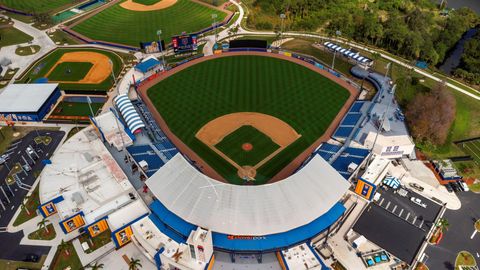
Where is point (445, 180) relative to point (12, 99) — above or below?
below

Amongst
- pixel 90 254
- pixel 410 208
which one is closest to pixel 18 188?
pixel 90 254

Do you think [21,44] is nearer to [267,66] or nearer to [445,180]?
[267,66]

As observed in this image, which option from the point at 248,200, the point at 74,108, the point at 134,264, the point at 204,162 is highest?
the point at 248,200

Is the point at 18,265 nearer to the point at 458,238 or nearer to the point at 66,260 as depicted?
the point at 66,260

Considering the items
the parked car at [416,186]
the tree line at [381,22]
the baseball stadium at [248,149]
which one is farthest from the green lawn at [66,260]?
the tree line at [381,22]

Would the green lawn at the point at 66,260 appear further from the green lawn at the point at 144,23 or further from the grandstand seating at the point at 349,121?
the green lawn at the point at 144,23

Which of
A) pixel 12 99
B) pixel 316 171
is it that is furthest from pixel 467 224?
pixel 12 99

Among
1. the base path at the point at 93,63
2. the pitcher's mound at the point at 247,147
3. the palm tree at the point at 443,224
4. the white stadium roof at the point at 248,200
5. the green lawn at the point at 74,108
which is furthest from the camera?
the base path at the point at 93,63
